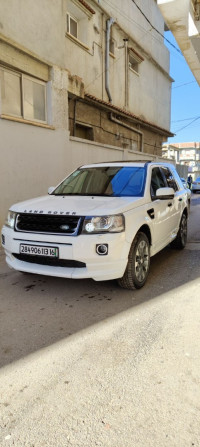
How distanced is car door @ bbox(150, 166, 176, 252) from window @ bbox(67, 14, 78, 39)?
8379 millimetres

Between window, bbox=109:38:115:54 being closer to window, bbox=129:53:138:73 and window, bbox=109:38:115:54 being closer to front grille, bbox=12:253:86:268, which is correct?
window, bbox=129:53:138:73

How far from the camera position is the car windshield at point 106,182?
4.58 metres

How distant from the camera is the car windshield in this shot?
4.58 meters

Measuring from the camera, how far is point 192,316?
3.43 m

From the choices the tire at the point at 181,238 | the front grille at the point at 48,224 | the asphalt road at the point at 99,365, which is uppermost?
the front grille at the point at 48,224

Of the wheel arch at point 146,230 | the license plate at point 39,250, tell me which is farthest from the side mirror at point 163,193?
the license plate at point 39,250

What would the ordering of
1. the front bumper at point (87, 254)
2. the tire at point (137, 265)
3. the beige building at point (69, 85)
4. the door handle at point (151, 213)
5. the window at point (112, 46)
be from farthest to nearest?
the window at point (112, 46), the beige building at point (69, 85), the door handle at point (151, 213), the tire at point (137, 265), the front bumper at point (87, 254)

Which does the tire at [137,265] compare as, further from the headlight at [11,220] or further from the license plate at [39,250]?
the headlight at [11,220]

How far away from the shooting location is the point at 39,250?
3.71 meters

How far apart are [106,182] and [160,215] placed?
94cm

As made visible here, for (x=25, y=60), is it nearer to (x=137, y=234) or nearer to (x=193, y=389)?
(x=137, y=234)

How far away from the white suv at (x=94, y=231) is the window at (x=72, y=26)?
8.81 m

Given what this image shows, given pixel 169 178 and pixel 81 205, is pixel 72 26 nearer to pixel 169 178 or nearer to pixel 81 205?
pixel 169 178

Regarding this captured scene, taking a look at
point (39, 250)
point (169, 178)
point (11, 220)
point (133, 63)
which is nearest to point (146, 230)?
point (39, 250)
